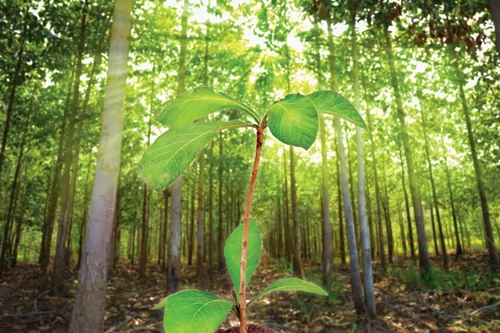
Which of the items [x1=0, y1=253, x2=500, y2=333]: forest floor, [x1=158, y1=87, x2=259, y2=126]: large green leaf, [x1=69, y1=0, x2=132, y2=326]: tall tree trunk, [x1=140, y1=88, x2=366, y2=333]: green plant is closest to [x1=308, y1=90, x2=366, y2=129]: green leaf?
[x1=140, y1=88, x2=366, y2=333]: green plant

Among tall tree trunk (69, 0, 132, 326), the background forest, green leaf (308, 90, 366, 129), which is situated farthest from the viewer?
the background forest

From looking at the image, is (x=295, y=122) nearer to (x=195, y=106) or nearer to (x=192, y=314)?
(x=195, y=106)

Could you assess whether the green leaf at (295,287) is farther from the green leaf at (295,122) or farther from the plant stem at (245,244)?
the green leaf at (295,122)

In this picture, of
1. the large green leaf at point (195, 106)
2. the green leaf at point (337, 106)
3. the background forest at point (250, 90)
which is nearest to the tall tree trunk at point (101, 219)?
the background forest at point (250, 90)

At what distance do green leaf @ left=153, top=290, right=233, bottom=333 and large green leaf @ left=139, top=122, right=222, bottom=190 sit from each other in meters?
0.17

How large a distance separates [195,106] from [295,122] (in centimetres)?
18

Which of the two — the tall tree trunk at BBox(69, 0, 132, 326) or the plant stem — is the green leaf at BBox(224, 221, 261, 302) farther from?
the tall tree trunk at BBox(69, 0, 132, 326)

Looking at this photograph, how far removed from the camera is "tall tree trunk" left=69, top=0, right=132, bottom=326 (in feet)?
12.9

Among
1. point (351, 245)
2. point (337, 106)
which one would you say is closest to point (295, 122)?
point (337, 106)

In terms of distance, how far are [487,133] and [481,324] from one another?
8.69 metres

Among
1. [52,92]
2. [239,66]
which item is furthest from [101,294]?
[52,92]

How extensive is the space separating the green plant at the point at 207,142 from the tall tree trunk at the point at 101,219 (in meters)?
3.81

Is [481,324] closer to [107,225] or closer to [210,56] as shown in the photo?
[107,225]

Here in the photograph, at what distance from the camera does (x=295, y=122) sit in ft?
1.48
